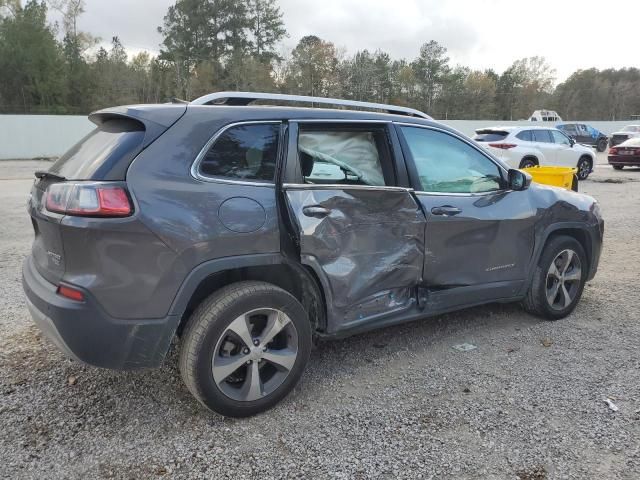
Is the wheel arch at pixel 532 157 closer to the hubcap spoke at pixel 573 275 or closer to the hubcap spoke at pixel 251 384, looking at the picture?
the hubcap spoke at pixel 573 275

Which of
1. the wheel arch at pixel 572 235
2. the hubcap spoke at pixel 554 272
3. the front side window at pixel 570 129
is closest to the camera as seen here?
the wheel arch at pixel 572 235

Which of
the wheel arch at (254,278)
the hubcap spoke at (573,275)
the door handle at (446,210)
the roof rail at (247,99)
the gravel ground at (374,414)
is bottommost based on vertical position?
the gravel ground at (374,414)

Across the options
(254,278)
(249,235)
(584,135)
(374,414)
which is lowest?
(374,414)

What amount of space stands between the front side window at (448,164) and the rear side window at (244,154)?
3.53 feet

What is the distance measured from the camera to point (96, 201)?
2500 millimetres

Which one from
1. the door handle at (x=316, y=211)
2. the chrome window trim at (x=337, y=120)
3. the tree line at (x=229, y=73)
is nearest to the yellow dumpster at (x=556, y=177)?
the chrome window trim at (x=337, y=120)

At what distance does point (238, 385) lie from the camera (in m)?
2.97

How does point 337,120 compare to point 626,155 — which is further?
point 626,155

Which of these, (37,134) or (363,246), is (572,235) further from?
(37,134)

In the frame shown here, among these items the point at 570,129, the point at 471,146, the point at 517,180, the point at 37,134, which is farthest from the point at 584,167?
the point at 37,134

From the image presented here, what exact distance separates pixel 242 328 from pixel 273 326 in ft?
0.66

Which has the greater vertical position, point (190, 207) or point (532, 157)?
point (190, 207)

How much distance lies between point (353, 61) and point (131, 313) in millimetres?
54973

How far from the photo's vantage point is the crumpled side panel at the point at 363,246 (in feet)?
10.0
